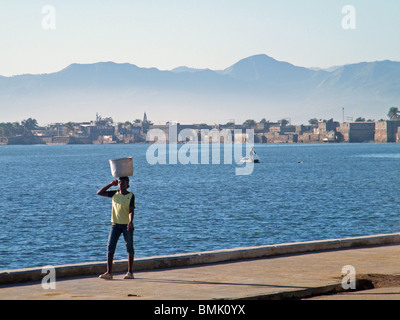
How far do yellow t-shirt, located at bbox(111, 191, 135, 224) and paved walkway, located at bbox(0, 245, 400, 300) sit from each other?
1.15 metres

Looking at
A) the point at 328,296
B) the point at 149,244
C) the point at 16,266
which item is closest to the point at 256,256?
the point at 328,296

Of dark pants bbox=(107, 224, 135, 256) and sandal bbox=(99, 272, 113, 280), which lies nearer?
sandal bbox=(99, 272, 113, 280)

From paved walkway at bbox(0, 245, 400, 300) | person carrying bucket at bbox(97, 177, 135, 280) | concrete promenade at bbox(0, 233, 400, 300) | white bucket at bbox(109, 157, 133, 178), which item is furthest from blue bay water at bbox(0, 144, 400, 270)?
white bucket at bbox(109, 157, 133, 178)

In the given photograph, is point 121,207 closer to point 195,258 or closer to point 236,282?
point 195,258

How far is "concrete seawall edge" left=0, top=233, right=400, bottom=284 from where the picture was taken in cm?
1305

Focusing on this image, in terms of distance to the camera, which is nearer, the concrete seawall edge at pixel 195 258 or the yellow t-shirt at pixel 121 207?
the concrete seawall edge at pixel 195 258

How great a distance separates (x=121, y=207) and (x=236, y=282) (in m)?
2.68

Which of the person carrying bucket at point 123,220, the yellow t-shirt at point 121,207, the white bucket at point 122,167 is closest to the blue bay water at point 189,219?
the person carrying bucket at point 123,220

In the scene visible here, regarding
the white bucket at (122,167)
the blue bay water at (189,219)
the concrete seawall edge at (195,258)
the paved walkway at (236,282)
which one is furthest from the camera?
the blue bay water at (189,219)

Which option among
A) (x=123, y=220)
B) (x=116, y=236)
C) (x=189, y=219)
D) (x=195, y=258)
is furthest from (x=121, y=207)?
(x=189, y=219)

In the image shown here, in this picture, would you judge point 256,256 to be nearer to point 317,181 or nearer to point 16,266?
point 16,266

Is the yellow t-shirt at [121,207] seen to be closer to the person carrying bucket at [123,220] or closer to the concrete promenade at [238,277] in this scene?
the person carrying bucket at [123,220]

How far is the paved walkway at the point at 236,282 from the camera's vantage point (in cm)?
1140

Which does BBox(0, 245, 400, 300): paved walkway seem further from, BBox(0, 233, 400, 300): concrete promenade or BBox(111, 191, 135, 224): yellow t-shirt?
BBox(111, 191, 135, 224): yellow t-shirt
